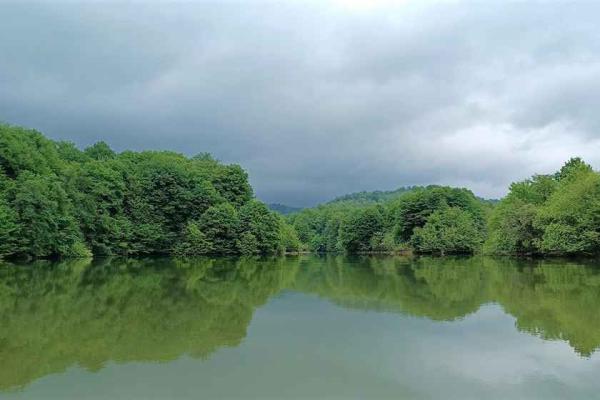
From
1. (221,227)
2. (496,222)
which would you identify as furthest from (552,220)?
(221,227)

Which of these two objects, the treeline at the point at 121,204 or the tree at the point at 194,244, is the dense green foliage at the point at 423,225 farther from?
the tree at the point at 194,244

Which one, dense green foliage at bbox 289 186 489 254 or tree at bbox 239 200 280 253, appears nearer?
tree at bbox 239 200 280 253

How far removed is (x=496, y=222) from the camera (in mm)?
59812

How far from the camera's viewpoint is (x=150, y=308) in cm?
1551

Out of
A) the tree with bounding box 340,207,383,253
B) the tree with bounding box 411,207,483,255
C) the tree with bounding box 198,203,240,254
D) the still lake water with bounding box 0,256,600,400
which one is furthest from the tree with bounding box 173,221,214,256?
the still lake water with bounding box 0,256,600,400

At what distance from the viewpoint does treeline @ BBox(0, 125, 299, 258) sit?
40625 millimetres

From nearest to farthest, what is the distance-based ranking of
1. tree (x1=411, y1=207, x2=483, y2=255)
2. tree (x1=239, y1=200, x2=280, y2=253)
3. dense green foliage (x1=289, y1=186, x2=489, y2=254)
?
1. tree (x1=239, y1=200, x2=280, y2=253)
2. tree (x1=411, y1=207, x2=483, y2=255)
3. dense green foliage (x1=289, y1=186, x2=489, y2=254)

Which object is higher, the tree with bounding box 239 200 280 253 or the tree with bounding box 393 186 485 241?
the tree with bounding box 393 186 485 241

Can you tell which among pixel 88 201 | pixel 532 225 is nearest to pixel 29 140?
pixel 88 201

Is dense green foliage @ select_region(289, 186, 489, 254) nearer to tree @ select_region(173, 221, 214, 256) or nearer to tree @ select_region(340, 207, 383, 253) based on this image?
tree @ select_region(340, 207, 383, 253)

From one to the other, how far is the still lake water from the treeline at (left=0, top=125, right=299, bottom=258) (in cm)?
2283

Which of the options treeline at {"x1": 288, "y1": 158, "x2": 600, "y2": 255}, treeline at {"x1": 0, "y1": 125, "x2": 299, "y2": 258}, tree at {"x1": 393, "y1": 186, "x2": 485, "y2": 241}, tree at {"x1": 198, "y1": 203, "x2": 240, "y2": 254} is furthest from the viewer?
tree at {"x1": 393, "y1": 186, "x2": 485, "y2": 241}

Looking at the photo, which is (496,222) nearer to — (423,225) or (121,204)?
(423,225)

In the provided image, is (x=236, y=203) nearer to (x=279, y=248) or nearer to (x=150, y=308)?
(x=279, y=248)
